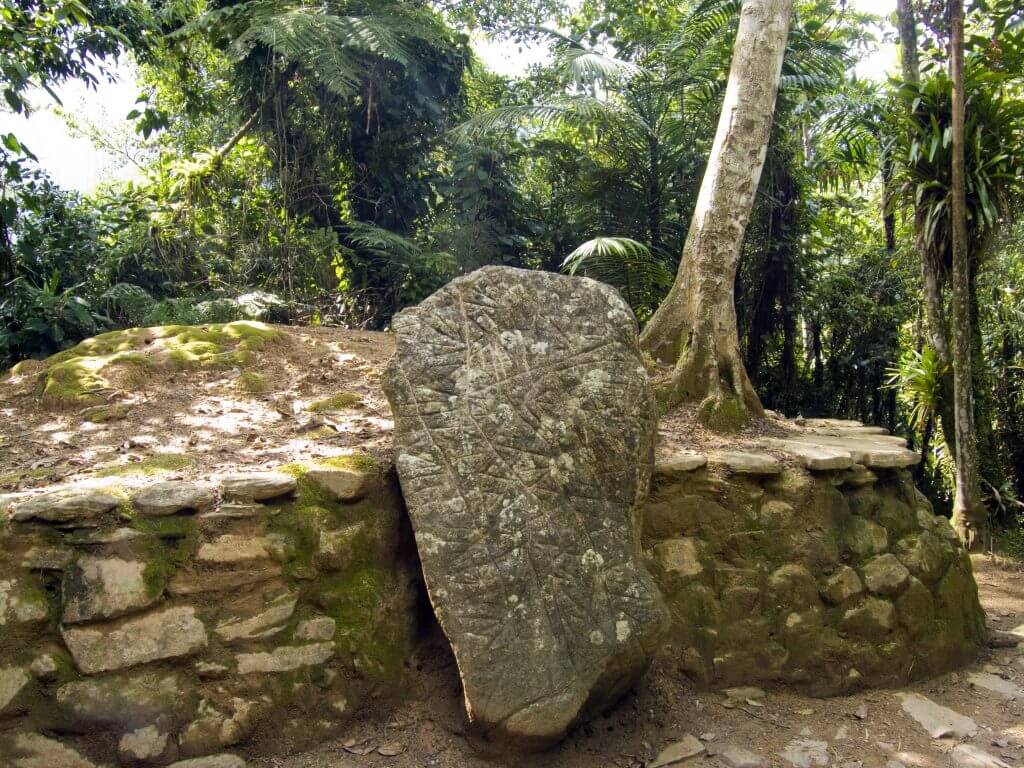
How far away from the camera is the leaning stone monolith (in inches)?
102

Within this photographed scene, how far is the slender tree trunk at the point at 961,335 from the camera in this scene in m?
5.35

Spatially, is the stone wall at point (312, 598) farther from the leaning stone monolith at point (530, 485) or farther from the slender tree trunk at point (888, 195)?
the slender tree trunk at point (888, 195)

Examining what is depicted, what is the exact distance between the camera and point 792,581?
11.3ft

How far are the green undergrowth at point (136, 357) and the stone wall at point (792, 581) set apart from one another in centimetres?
250

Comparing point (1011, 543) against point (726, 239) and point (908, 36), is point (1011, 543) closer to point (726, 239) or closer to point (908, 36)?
point (726, 239)

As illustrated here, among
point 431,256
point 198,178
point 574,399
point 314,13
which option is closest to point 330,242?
point 431,256

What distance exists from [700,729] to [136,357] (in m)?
3.29

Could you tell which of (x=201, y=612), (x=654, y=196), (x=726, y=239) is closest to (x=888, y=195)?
(x=654, y=196)

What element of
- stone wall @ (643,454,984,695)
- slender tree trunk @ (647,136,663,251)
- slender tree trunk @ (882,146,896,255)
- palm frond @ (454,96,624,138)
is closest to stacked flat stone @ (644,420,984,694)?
stone wall @ (643,454,984,695)

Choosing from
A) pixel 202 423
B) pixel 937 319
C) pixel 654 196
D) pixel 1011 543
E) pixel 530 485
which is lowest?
pixel 1011 543

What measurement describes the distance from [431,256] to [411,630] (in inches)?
166

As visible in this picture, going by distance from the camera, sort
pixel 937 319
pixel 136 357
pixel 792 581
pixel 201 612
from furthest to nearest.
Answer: pixel 937 319
pixel 136 357
pixel 792 581
pixel 201 612

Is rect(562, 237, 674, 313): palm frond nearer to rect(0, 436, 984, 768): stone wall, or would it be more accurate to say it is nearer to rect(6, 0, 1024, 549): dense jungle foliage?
rect(6, 0, 1024, 549): dense jungle foliage

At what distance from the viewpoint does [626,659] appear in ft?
8.91
